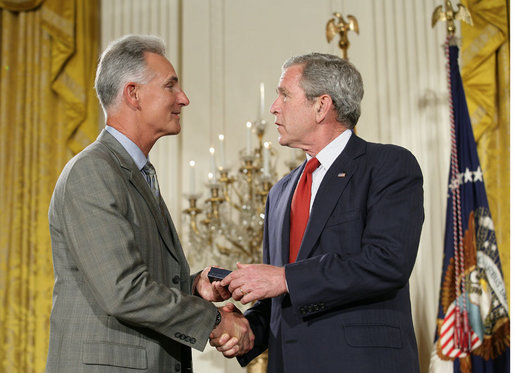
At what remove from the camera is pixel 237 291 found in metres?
2.40

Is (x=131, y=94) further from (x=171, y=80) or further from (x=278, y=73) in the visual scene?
(x=278, y=73)

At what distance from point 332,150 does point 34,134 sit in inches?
136

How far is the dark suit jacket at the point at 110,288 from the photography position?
2061 millimetres

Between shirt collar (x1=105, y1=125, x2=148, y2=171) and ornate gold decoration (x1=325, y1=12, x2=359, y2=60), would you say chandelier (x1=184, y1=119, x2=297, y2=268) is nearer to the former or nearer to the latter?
ornate gold decoration (x1=325, y1=12, x2=359, y2=60)

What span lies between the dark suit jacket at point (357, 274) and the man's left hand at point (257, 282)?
6cm

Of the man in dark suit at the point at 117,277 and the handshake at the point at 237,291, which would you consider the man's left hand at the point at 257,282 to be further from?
the man in dark suit at the point at 117,277

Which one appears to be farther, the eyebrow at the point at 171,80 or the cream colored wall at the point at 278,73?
the cream colored wall at the point at 278,73

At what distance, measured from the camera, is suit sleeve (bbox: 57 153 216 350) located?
A: 2.06 metres

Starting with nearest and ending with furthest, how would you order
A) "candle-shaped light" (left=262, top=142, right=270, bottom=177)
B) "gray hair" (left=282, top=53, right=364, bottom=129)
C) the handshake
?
the handshake < "gray hair" (left=282, top=53, right=364, bottom=129) < "candle-shaped light" (left=262, top=142, right=270, bottom=177)

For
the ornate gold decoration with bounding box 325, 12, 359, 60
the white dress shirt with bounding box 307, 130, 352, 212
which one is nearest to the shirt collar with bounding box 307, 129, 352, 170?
the white dress shirt with bounding box 307, 130, 352, 212

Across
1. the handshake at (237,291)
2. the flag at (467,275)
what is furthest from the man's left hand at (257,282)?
the flag at (467,275)

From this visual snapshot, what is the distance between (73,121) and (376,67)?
2436 millimetres

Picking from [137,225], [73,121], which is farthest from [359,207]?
[73,121]

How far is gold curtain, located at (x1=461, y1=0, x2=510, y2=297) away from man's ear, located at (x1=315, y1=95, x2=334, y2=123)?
227 cm
